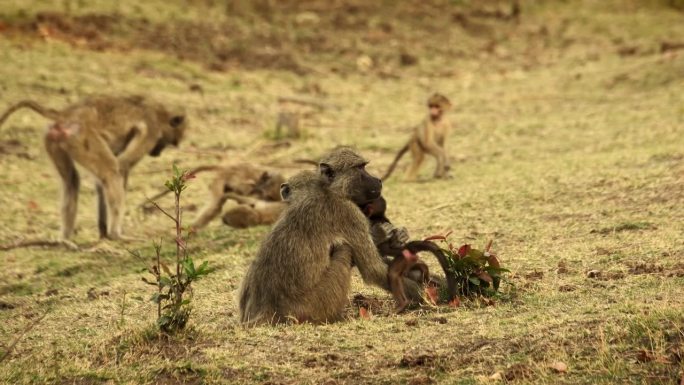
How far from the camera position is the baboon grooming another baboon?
627cm

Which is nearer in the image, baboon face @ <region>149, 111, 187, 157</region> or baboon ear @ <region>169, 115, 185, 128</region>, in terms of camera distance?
baboon face @ <region>149, 111, 187, 157</region>

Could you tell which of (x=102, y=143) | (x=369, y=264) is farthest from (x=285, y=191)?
(x=102, y=143)

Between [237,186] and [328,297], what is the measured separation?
17.7 ft

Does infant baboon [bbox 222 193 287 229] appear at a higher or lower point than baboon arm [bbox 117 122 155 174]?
lower

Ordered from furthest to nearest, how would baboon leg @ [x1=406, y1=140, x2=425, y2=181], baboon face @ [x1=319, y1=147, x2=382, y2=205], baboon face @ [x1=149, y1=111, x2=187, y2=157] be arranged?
baboon leg @ [x1=406, y1=140, x2=425, y2=181] → baboon face @ [x1=149, y1=111, x2=187, y2=157] → baboon face @ [x1=319, y1=147, x2=382, y2=205]

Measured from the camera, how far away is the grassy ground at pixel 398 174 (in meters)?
5.39

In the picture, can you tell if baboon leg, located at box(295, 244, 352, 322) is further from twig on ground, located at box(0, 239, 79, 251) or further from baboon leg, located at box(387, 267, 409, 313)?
twig on ground, located at box(0, 239, 79, 251)

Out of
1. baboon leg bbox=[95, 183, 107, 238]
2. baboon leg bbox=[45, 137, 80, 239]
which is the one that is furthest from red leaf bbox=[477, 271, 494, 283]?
baboon leg bbox=[45, 137, 80, 239]

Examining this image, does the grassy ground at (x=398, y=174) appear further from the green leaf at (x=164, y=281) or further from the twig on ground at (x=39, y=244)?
the green leaf at (x=164, y=281)

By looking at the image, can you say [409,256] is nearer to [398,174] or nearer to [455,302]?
[455,302]

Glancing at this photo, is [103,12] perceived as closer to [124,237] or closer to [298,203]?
[124,237]

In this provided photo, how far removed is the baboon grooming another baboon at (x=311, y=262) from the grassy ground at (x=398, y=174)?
0.23 m

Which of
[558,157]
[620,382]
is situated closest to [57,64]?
[558,157]

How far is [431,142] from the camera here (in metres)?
13.1
